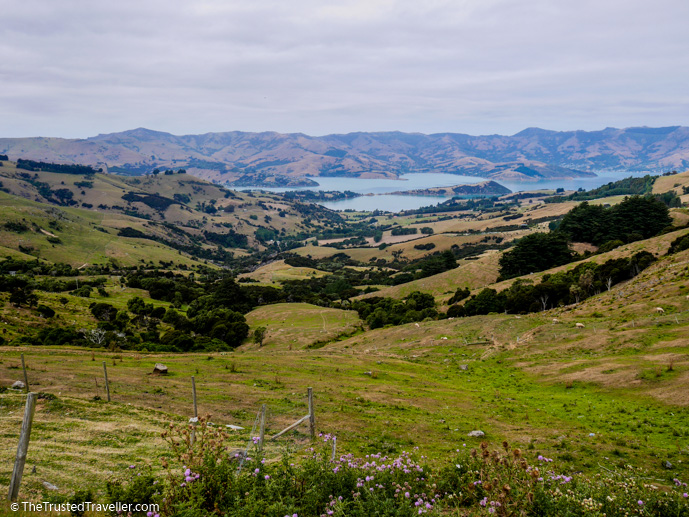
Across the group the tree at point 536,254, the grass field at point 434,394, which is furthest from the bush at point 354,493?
the tree at point 536,254

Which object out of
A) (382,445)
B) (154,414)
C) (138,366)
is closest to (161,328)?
(138,366)

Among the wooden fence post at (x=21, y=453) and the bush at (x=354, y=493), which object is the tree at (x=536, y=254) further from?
the wooden fence post at (x=21, y=453)

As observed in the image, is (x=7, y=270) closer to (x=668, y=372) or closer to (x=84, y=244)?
(x=84, y=244)

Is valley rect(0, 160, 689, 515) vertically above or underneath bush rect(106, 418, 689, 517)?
underneath

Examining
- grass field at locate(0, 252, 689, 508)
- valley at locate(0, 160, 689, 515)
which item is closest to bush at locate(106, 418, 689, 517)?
valley at locate(0, 160, 689, 515)

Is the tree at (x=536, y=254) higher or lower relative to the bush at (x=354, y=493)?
lower

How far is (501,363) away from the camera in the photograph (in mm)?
33812

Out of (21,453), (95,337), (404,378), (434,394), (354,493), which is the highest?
(21,453)

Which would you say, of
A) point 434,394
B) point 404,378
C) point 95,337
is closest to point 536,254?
point 404,378

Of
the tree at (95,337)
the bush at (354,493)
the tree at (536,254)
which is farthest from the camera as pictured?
the tree at (536,254)

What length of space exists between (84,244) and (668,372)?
236m

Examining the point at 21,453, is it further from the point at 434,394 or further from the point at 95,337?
the point at 95,337

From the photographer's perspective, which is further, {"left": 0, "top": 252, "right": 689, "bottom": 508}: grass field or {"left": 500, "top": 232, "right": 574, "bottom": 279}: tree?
{"left": 500, "top": 232, "right": 574, "bottom": 279}: tree

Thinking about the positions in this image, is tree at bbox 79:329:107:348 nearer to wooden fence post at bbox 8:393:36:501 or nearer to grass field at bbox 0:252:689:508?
grass field at bbox 0:252:689:508
